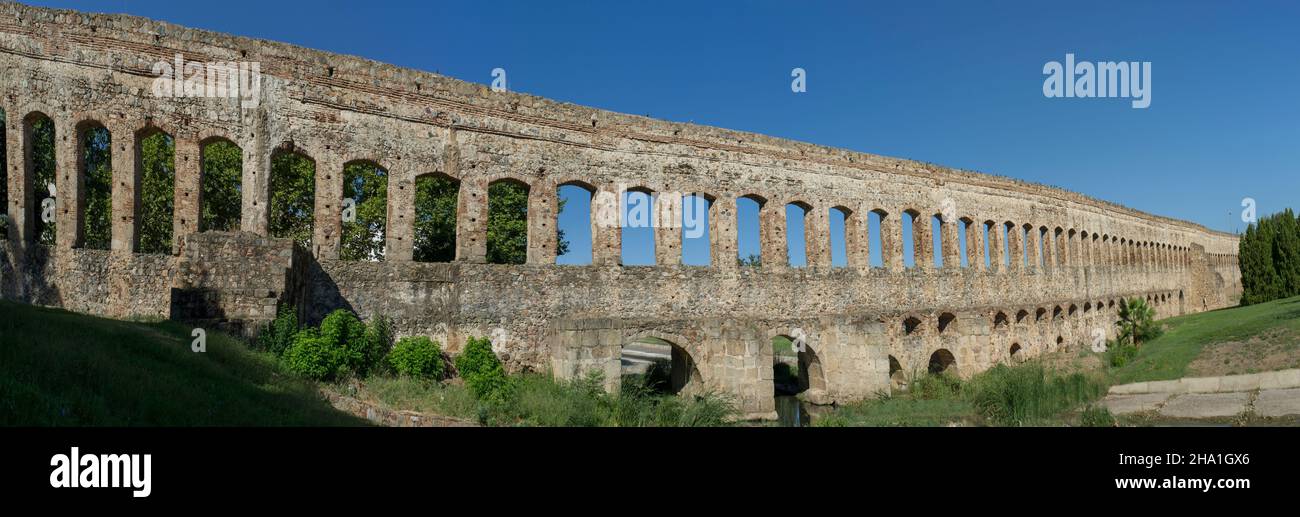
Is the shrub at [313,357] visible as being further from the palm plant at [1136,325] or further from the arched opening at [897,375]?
the palm plant at [1136,325]

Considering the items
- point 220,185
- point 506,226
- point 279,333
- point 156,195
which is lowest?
point 279,333


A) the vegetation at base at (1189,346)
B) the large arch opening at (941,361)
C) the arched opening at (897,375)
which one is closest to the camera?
the vegetation at base at (1189,346)

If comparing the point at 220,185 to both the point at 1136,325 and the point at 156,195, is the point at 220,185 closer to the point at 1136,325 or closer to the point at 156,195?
the point at 156,195

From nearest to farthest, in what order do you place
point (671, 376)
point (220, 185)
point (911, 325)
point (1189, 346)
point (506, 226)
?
1. point (671, 376)
2. point (1189, 346)
3. point (911, 325)
4. point (220, 185)
5. point (506, 226)

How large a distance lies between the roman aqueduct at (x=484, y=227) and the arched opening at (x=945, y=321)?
0.07m

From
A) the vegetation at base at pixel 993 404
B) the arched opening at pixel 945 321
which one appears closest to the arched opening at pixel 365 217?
the vegetation at base at pixel 993 404

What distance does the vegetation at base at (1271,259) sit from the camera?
119ft

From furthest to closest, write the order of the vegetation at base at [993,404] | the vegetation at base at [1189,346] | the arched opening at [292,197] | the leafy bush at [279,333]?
the arched opening at [292,197] < the vegetation at base at [1189,346] < the vegetation at base at [993,404] < the leafy bush at [279,333]

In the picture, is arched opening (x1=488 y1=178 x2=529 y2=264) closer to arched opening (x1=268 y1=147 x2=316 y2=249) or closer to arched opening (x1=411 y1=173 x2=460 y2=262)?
arched opening (x1=411 y1=173 x2=460 y2=262)

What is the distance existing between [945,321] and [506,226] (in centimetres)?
1727

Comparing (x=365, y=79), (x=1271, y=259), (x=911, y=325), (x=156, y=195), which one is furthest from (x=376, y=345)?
(x=1271, y=259)

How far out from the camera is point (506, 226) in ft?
85.3

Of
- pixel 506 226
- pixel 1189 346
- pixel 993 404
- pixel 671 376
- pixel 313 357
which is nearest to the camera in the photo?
pixel 313 357

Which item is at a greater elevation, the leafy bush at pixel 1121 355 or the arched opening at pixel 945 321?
the arched opening at pixel 945 321
